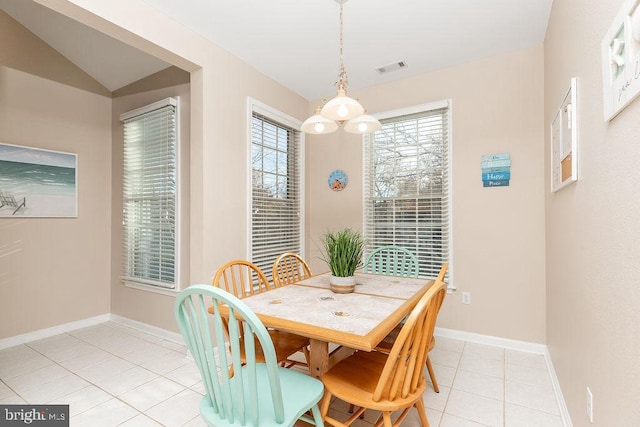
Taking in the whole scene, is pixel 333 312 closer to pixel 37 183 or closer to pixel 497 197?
pixel 497 197

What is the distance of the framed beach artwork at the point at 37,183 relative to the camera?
9.71 ft

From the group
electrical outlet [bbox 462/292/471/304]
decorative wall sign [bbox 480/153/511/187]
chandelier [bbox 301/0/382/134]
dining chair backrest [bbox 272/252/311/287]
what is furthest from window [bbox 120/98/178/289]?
decorative wall sign [bbox 480/153/511/187]

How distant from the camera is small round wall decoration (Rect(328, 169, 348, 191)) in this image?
3849mm

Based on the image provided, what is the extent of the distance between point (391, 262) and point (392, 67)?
203 centimetres

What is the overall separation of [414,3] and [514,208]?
1.97 m

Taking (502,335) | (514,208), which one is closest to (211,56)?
(514,208)

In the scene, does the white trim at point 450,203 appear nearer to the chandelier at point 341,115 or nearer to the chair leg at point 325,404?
the chandelier at point 341,115

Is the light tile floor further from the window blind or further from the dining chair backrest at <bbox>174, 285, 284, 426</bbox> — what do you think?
the window blind

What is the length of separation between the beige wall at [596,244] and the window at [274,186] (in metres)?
2.60

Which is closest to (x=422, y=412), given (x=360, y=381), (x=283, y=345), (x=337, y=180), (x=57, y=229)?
(x=360, y=381)

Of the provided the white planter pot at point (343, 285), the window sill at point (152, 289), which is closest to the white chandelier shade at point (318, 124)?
the white planter pot at point (343, 285)

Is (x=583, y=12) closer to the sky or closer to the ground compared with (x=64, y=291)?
closer to the sky

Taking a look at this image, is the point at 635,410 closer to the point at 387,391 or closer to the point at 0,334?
the point at 387,391

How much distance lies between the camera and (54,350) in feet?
9.46
